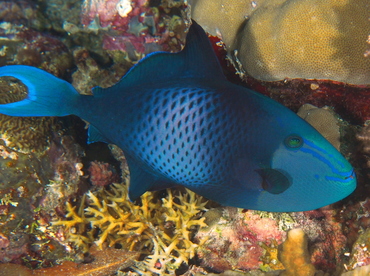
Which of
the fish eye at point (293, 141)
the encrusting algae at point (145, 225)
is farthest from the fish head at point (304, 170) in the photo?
the encrusting algae at point (145, 225)

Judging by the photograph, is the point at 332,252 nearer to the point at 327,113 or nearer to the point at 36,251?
the point at 327,113

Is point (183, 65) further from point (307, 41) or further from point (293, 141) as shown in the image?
point (307, 41)

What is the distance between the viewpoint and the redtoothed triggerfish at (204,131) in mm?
1469

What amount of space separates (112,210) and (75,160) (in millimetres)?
766

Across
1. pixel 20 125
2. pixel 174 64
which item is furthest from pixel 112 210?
pixel 174 64

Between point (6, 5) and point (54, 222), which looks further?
point (6, 5)

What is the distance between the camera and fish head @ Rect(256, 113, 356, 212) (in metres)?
1.42

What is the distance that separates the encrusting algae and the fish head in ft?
5.06

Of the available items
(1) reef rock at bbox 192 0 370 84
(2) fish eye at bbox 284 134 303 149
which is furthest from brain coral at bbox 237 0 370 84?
(2) fish eye at bbox 284 134 303 149

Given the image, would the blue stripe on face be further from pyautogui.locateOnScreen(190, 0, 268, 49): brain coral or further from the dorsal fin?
pyautogui.locateOnScreen(190, 0, 268, 49): brain coral

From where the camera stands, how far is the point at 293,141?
1456 mm

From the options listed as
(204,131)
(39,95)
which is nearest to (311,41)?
(204,131)

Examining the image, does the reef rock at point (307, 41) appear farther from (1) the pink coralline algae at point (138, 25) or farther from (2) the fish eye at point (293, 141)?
(1) the pink coralline algae at point (138, 25)

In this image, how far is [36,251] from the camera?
10.1ft
